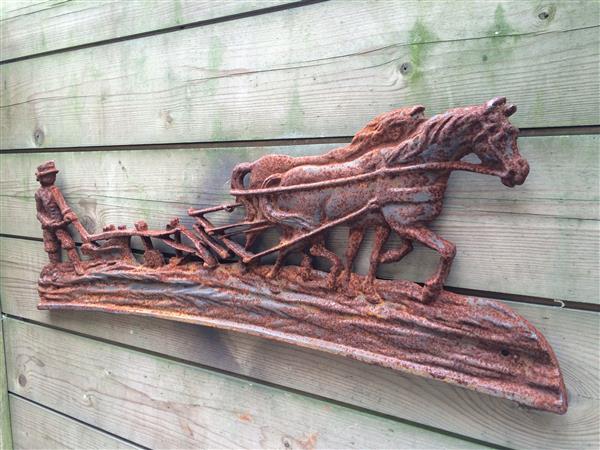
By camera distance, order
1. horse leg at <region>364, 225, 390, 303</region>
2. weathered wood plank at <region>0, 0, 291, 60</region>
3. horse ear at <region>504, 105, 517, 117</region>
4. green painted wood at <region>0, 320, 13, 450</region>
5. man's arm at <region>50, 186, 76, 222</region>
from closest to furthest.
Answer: horse ear at <region>504, 105, 517, 117</region> → horse leg at <region>364, 225, 390, 303</region> → weathered wood plank at <region>0, 0, 291, 60</region> → man's arm at <region>50, 186, 76, 222</region> → green painted wood at <region>0, 320, 13, 450</region>

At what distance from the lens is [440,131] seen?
0.57 metres

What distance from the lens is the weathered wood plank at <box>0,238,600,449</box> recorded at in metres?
0.57

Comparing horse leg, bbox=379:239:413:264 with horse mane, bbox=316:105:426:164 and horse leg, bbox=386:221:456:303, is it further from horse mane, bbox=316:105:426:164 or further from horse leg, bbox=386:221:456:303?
horse mane, bbox=316:105:426:164

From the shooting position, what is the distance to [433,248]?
589 millimetres

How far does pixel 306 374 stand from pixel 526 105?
1.77 ft

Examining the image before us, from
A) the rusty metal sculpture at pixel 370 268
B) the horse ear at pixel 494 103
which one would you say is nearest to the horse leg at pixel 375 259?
the rusty metal sculpture at pixel 370 268

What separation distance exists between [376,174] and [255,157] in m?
0.25

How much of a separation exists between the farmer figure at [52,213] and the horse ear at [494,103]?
834mm

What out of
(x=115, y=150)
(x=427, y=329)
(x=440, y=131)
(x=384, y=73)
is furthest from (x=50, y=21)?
(x=427, y=329)

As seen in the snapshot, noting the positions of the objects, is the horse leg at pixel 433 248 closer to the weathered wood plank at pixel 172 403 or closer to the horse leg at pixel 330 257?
the horse leg at pixel 330 257

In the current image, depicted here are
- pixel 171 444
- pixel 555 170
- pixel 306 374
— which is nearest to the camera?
pixel 555 170

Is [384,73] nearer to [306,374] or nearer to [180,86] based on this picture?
[180,86]

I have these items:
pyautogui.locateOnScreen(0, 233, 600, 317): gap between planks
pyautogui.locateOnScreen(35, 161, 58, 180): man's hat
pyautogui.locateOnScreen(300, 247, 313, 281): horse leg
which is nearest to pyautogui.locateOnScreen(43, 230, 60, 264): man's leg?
pyautogui.locateOnScreen(35, 161, 58, 180): man's hat

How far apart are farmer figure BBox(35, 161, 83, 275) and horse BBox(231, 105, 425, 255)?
1.46 ft
